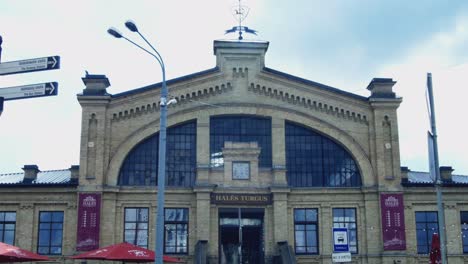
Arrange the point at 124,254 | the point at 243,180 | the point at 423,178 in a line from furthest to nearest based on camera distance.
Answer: the point at 423,178
the point at 243,180
the point at 124,254

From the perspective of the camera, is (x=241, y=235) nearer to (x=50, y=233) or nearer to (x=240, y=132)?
(x=240, y=132)

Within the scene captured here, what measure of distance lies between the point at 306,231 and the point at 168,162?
8.77 meters

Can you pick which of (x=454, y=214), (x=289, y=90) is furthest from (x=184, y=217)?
(x=454, y=214)

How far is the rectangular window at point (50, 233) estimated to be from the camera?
36719 millimetres

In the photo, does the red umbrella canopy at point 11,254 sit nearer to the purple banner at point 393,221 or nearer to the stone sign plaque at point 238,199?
the stone sign plaque at point 238,199

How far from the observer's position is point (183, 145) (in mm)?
38406

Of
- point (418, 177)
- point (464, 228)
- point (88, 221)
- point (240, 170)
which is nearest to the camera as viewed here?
point (88, 221)

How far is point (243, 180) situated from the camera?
37594 mm

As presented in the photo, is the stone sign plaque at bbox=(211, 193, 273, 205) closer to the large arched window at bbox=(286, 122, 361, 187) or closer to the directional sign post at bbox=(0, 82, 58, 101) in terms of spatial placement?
the large arched window at bbox=(286, 122, 361, 187)

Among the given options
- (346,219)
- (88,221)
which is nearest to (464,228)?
(346,219)

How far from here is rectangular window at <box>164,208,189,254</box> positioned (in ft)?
121

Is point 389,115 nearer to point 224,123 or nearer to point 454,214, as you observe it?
point 454,214

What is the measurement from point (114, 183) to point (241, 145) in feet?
24.5

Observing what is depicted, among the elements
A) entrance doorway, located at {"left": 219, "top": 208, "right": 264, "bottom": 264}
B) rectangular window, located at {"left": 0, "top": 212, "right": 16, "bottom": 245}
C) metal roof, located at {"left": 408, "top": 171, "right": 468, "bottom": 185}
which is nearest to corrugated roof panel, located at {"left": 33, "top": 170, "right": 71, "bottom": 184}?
rectangular window, located at {"left": 0, "top": 212, "right": 16, "bottom": 245}
